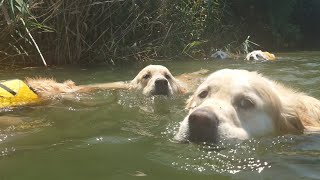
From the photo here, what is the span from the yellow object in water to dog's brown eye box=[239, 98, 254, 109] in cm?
277

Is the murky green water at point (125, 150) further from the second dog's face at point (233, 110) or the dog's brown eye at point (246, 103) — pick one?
the dog's brown eye at point (246, 103)

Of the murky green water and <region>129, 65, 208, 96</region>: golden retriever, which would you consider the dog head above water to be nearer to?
<region>129, 65, 208, 96</region>: golden retriever

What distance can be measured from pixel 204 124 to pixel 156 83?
3625 mm

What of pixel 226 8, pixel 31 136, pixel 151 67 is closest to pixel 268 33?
pixel 226 8

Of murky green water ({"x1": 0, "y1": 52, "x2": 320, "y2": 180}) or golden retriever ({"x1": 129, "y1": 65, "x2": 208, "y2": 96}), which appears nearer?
murky green water ({"x1": 0, "y1": 52, "x2": 320, "y2": 180})

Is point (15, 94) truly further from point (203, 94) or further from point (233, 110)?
point (233, 110)

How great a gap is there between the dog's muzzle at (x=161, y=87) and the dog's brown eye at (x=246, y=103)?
10.4ft

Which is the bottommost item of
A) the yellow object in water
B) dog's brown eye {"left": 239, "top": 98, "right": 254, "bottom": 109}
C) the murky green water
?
the murky green water

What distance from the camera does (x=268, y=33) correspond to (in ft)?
59.4

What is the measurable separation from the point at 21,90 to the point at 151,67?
8.05 feet

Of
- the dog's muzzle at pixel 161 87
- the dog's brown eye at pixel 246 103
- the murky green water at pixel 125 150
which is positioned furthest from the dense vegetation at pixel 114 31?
the dog's brown eye at pixel 246 103

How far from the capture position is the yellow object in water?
5.61 metres

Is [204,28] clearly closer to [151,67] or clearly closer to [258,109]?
[151,67]

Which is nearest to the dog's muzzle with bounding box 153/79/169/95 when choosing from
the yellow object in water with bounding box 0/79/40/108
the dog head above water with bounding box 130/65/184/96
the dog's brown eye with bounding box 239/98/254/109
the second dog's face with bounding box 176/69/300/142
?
the dog head above water with bounding box 130/65/184/96
